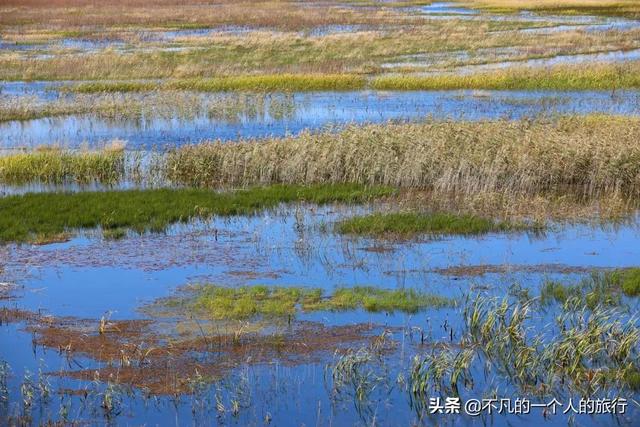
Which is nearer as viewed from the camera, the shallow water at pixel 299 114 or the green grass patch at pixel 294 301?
the green grass patch at pixel 294 301

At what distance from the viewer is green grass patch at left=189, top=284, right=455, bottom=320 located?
13.1m

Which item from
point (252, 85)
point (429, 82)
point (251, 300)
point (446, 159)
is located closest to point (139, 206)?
point (251, 300)

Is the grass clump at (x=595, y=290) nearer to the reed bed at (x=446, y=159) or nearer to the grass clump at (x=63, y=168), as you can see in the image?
the reed bed at (x=446, y=159)

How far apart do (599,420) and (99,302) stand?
7.47m

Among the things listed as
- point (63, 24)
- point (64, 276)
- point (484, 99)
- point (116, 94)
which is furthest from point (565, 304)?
point (63, 24)

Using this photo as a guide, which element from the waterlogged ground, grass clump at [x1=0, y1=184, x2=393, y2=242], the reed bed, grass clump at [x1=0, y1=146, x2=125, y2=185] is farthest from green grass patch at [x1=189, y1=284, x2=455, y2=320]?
grass clump at [x1=0, y1=146, x2=125, y2=185]

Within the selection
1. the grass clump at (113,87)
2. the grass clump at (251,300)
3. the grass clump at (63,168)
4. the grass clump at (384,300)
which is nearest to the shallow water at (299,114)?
the grass clump at (113,87)

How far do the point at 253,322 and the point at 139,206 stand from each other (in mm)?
6722

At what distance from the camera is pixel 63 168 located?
71.7 ft

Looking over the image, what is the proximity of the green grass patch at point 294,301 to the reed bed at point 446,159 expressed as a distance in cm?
592

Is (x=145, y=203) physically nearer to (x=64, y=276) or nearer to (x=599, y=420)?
(x=64, y=276)

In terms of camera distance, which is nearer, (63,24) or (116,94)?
(116,94)

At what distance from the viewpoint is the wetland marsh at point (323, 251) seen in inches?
414

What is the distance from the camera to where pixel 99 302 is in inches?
547
